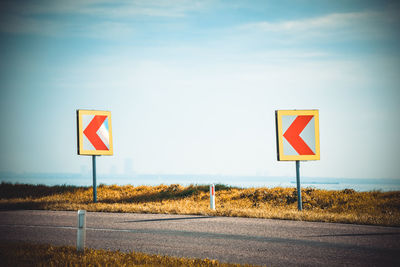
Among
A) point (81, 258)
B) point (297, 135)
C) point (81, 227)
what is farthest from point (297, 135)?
point (81, 258)

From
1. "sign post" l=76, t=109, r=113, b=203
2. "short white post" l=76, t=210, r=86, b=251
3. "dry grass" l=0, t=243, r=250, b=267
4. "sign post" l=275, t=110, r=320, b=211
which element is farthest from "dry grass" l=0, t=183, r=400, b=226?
"short white post" l=76, t=210, r=86, b=251

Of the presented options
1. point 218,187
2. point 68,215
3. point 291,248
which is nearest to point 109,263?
point 291,248

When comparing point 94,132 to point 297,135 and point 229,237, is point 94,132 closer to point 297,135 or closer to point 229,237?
point 297,135

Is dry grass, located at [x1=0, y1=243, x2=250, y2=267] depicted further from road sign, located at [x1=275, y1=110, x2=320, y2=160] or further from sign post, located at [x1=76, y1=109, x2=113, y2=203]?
sign post, located at [x1=76, y1=109, x2=113, y2=203]

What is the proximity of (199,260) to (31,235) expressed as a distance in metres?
5.15

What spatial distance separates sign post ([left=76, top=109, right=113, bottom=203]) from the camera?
16844 mm

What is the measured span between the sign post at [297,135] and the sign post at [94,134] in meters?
7.90

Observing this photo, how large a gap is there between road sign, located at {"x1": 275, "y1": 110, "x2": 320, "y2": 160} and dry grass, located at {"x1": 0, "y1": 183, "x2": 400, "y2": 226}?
7.03 ft

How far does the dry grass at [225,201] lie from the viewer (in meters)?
12.6

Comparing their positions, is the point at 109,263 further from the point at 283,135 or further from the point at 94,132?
the point at 94,132

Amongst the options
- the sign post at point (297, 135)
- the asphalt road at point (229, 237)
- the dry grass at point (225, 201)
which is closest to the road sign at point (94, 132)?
the dry grass at point (225, 201)

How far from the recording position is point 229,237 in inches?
362

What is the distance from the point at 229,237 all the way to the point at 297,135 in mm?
6625

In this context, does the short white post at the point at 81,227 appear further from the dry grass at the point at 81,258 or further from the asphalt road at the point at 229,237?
the asphalt road at the point at 229,237
